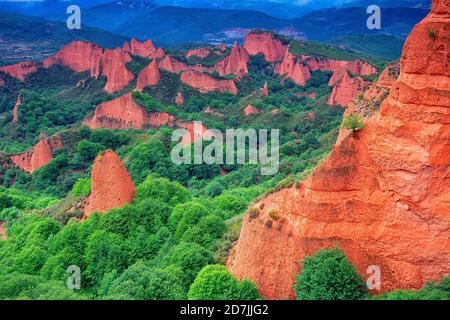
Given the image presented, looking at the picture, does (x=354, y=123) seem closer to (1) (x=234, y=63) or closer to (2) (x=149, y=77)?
(2) (x=149, y=77)

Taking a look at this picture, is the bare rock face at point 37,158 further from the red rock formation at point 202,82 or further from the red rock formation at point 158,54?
the red rock formation at point 158,54

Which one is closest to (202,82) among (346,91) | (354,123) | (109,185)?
(346,91)

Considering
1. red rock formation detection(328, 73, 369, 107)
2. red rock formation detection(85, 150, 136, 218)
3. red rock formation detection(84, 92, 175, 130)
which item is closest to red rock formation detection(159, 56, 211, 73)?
red rock formation detection(84, 92, 175, 130)

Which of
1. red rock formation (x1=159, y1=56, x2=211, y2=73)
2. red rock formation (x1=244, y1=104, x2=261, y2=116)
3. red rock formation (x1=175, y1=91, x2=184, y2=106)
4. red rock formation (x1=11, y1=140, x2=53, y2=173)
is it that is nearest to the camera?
red rock formation (x1=11, y1=140, x2=53, y2=173)

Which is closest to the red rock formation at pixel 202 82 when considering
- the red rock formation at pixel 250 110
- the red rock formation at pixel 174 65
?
the red rock formation at pixel 174 65

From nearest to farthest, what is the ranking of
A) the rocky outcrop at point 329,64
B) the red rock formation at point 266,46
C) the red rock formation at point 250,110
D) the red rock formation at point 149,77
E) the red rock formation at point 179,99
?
the red rock formation at point 250,110 < the red rock formation at point 149,77 < the red rock formation at point 179,99 < the rocky outcrop at point 329,64 < the red rock formation at point 266,46

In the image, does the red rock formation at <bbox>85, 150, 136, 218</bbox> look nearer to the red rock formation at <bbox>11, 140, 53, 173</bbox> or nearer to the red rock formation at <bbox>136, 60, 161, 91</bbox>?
the red rock formation at <bbox>11, 140, 53, 173</bbox>

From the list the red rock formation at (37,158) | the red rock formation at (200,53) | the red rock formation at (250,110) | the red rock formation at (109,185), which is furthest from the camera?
the red rock formation at (200,53)
